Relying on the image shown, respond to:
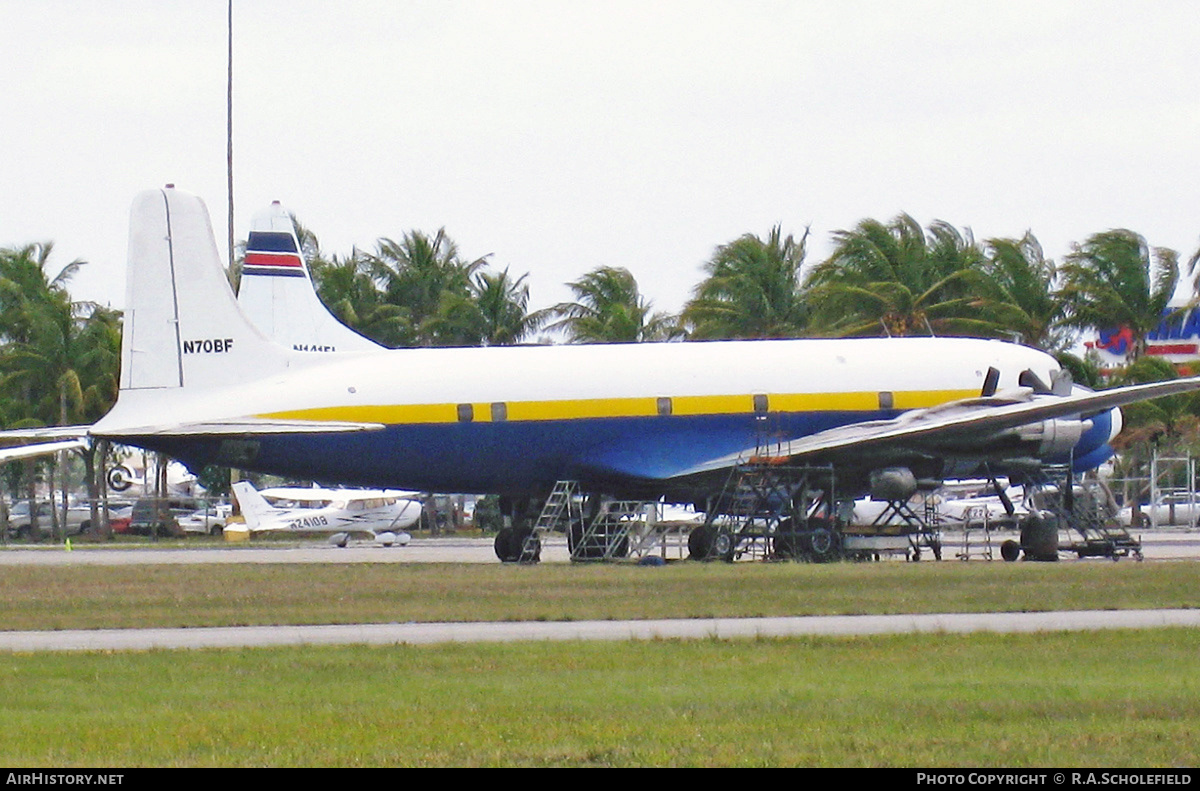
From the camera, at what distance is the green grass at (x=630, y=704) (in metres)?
12.5

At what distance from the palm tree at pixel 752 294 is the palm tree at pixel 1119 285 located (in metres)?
10.4

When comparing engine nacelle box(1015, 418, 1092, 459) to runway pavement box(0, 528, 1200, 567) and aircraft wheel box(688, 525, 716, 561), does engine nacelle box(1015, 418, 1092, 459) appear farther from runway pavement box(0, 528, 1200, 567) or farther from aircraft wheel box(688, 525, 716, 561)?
aircraft wheel box(688, 525, 716, 561)

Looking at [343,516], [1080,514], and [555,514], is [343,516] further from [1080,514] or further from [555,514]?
[1080,514]

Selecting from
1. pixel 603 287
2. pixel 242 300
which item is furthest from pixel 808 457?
pixel 603 287

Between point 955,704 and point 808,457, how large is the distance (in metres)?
22.4

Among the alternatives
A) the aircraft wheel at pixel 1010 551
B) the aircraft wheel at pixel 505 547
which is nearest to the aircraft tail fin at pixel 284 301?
the aircraft wheel at pixel 505 547

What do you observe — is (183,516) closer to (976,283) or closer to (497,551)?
(976,283)

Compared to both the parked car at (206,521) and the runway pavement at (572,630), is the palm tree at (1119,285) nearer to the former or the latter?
the parked car at (206,521)

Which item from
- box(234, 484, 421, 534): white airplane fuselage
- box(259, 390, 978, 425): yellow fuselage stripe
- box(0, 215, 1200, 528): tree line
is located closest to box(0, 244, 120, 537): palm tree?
box(0, 215, 1200, 528): tree line

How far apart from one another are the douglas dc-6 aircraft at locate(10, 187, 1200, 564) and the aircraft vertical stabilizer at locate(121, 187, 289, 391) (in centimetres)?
3

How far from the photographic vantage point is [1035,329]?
2655 inches

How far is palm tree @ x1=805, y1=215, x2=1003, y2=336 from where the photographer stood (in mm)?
68375
